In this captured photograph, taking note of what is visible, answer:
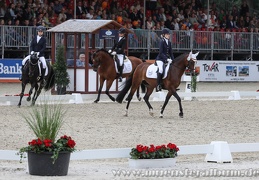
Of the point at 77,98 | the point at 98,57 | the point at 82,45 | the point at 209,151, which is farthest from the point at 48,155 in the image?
the point at 82,45

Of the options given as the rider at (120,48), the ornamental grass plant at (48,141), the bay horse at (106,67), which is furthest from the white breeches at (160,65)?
the ornamental grass plant at (48,141)

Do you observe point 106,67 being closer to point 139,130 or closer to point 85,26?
point 85,26

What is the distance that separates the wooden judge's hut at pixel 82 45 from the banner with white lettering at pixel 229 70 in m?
8.72

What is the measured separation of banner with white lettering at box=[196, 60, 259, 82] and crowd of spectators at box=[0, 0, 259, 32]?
1.70 meters

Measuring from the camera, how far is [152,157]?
11.9 meters

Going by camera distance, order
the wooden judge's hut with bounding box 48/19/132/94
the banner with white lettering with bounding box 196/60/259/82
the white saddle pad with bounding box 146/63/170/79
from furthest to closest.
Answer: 1. the banner with white lettering with bounding box 196/60/259/82
2. the wooden judge's hut with bounding box 48/19/132/94
3. the white saddle pad with bounding box 146/63/170/79

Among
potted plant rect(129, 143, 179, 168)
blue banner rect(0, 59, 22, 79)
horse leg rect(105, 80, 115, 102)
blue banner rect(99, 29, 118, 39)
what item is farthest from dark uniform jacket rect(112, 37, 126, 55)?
potted plant rect(129, 143, 179, 168)

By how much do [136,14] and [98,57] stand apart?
990 cm

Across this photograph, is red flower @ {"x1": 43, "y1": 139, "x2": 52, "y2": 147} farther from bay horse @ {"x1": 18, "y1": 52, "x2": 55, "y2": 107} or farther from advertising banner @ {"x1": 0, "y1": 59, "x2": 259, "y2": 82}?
advertising banner @ {"x1": 0, "y1": 59, "x2": 259, "y2": 82}

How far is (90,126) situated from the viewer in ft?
58.6

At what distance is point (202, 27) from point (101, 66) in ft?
41.5

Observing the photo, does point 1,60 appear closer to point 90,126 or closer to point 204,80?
point 204,80

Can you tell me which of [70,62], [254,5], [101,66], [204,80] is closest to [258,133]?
[101,66]

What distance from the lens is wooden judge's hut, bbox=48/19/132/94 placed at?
86.7ft
